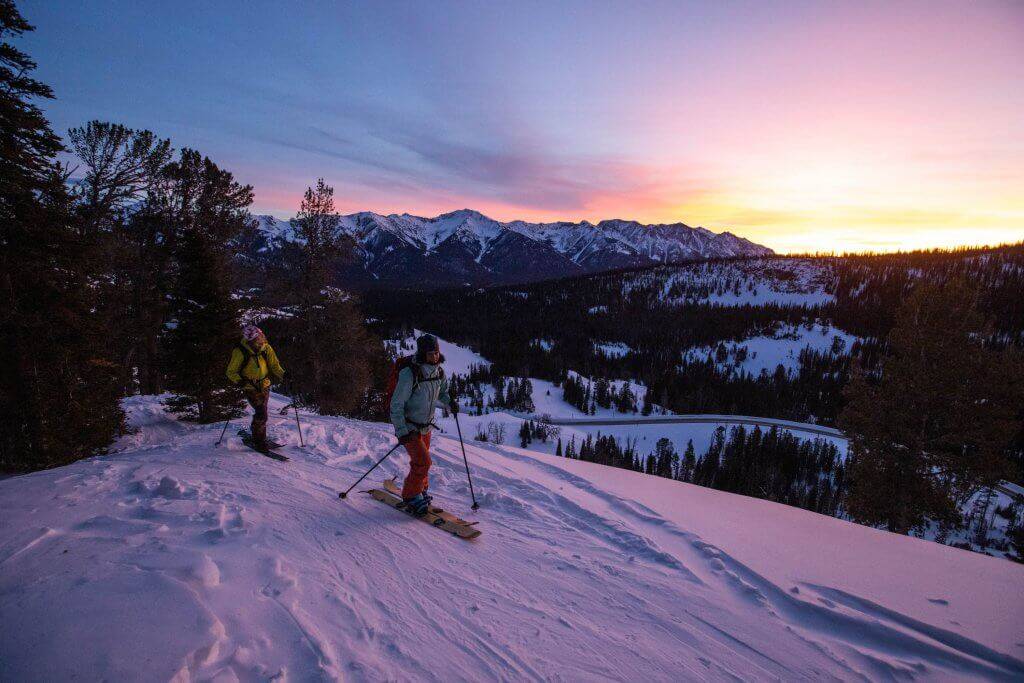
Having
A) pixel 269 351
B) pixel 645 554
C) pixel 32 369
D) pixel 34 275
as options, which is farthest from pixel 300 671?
pixel 34 275

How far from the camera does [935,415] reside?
1605 centimetres

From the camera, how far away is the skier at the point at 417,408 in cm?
586

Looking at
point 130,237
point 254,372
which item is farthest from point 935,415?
point 130,237

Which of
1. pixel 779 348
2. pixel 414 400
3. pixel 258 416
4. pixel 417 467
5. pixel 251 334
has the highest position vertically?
pixel 251 334

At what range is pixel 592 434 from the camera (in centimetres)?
6762

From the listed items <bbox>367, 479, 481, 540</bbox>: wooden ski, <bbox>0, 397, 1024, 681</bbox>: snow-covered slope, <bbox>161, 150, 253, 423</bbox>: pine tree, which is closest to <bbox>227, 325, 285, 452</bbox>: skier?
<bbox>0, 397, 1024, 681</bbox>: snow-covered slope

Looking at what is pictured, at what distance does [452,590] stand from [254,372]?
6.85 m

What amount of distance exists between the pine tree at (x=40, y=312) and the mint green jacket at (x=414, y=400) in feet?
35.5

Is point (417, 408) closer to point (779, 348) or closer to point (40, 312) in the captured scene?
point (40, 312)

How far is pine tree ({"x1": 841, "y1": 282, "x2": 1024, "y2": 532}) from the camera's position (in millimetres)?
15258

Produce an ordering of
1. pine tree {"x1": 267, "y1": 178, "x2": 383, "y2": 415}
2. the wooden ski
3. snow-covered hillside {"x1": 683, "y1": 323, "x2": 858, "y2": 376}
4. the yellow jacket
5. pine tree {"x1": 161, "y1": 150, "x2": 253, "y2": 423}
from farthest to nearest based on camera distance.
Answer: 1. snow-covered hillside {"x1": 683, "y1": 323, "x2": 858, "y2": 376}
2. pine tree {"x1": 267, "y1": 178, "x2": 383, "y2": 415}
3. pine tree {"x1": 161, "y1": 150, "x2": 253, "y2": 423}
4. the yellow jacket
5. the wooden ski

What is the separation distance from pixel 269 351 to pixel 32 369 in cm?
690

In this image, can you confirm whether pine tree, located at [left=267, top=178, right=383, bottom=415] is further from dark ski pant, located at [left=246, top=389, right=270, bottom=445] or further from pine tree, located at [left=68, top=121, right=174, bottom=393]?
dark ski pant, located at [left=246, top=389, right=270, bottom=445]

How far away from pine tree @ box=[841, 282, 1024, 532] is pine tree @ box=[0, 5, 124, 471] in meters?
26.8
